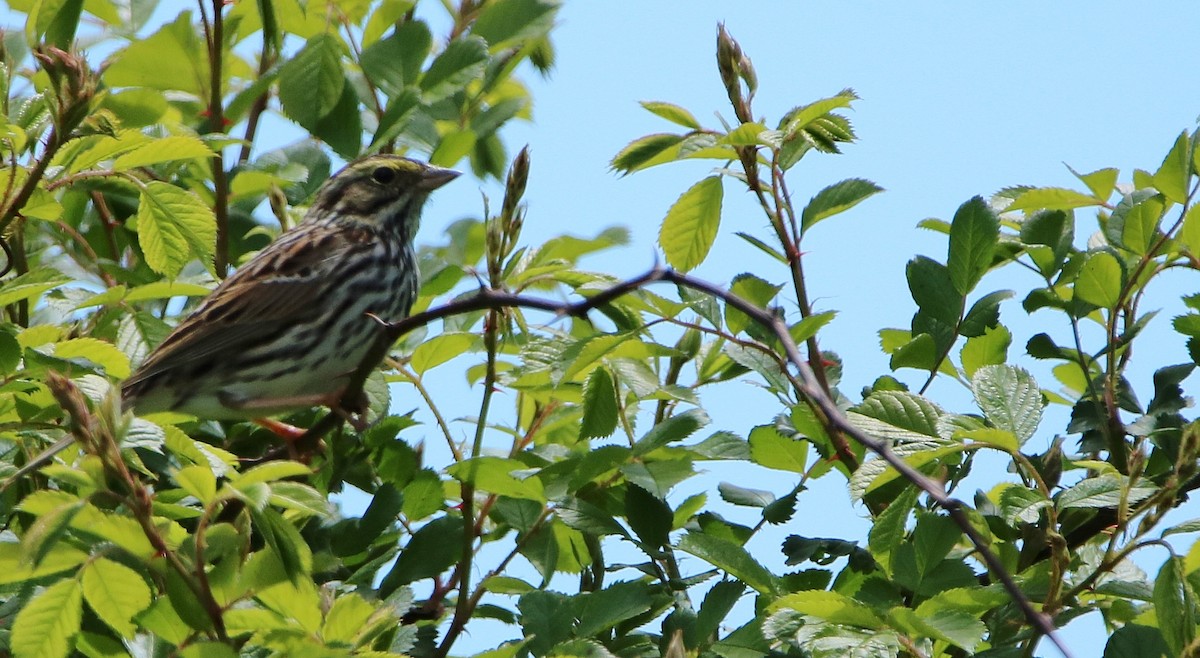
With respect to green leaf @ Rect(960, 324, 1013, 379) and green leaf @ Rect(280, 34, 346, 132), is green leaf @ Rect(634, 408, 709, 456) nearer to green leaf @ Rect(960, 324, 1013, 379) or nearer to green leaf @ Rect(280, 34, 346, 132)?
green leaf @ Rect(960, 324, 1013, 379)

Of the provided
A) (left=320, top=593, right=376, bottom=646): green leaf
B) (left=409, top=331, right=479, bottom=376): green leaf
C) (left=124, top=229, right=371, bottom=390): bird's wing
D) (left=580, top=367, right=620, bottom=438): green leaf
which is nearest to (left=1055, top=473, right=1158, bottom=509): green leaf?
(left=580, top=367, right=620, bottom=438): green leaf

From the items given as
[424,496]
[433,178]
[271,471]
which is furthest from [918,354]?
[433,178]

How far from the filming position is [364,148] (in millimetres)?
4629

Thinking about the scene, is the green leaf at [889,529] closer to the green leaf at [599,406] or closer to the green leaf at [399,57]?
the green leaf at [599,406]

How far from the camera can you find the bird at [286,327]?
5289mm

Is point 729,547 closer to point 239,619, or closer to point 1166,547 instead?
point 1166,547

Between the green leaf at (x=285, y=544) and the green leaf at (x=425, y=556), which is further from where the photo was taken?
the green leaf at (x=425, y=556)

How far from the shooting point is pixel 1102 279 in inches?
140

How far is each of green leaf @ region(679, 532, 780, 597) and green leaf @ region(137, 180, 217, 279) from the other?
1.49 metres

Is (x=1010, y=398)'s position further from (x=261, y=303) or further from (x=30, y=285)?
(x=261, y=303)

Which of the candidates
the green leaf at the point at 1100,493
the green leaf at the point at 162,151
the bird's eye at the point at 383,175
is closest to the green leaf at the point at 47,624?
the green leaf at the point at 162,151

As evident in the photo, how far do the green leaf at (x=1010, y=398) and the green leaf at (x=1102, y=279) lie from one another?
0.43 metres

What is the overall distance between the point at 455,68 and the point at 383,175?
7.34 ft

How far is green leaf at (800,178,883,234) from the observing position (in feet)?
11.6
